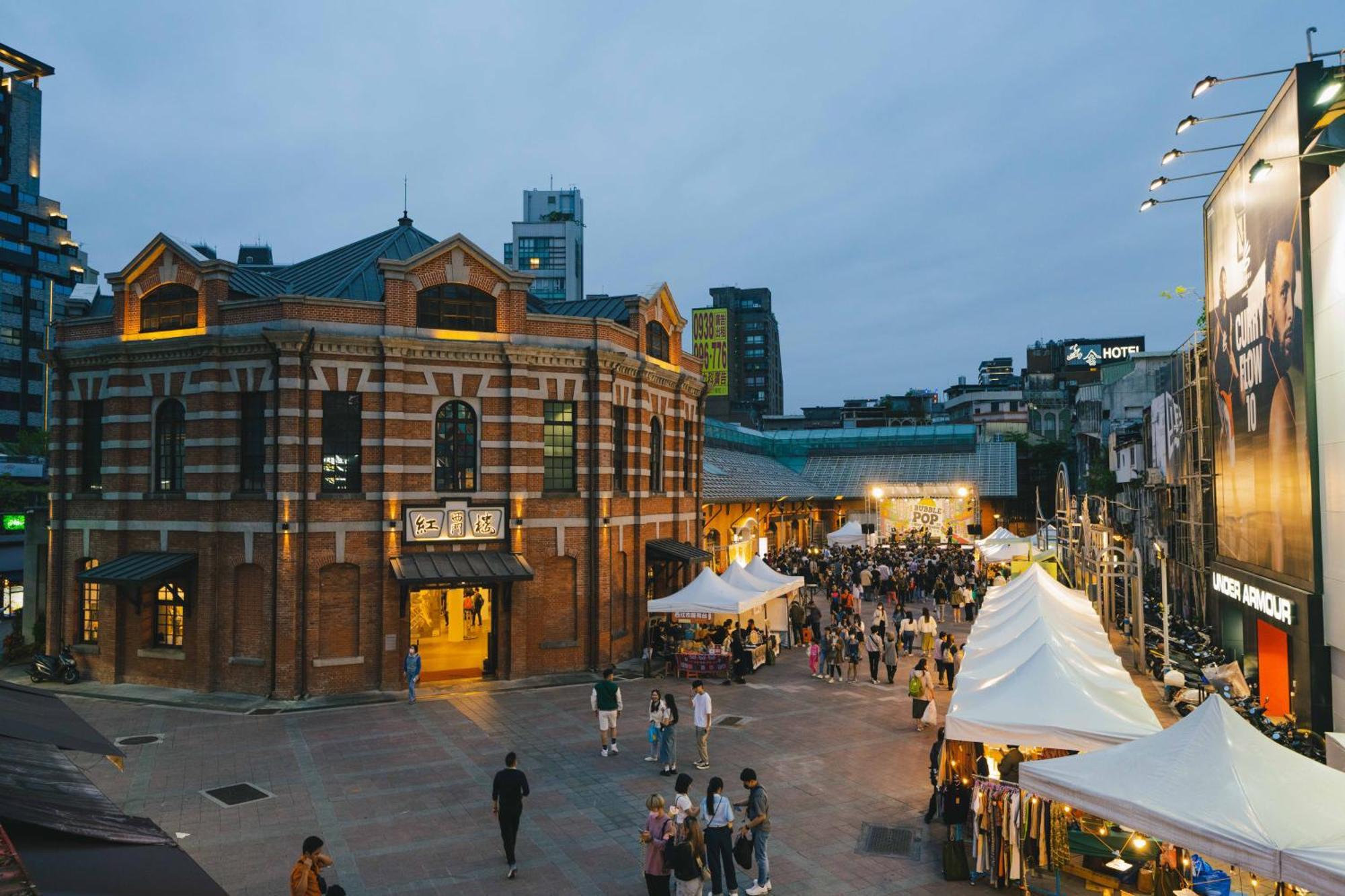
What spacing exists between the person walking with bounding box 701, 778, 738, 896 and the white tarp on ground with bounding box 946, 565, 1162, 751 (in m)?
3.51

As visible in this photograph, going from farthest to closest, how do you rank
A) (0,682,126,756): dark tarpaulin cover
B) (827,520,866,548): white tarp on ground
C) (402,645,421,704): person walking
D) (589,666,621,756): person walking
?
(827,520,866,548): white tarp on ground < (402,645,421,704): person walking < (589,666,621,756): person walking < (0,682,126,756): dark tarpaulin cover

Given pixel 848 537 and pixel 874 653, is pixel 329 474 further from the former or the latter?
pixel 848 537

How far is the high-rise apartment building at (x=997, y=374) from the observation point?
151875 mm

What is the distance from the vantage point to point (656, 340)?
29.8 metres

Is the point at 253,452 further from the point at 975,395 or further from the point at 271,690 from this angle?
the point at 975,395

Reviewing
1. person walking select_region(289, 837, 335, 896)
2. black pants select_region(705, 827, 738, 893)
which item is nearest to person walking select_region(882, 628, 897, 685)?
black pants select_region(705, 827, 738, 893)

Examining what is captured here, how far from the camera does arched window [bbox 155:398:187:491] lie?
24.4 meters

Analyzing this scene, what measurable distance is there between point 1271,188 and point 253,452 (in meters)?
25.2

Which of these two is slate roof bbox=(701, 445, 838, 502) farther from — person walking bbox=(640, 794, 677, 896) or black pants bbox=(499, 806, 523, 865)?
person walking bbox=(640, 794, 677, 896)

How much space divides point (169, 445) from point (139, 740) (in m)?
8.96

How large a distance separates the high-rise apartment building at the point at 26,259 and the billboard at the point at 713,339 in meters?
86.2

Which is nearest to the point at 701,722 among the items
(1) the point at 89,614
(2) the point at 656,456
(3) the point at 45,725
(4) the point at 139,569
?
(3) the point at 45,725

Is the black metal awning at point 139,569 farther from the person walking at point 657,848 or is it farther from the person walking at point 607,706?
the person walking at point 657,848

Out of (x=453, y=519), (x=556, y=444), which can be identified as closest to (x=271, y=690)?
(x=453, y=519)
